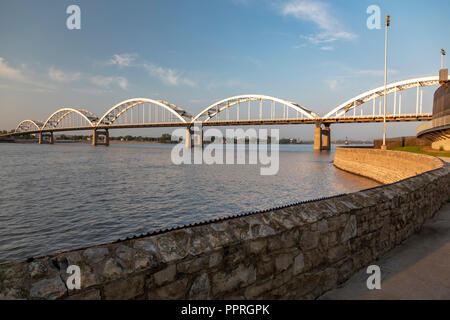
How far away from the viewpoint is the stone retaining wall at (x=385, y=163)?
47.7 ft

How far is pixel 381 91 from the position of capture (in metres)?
84.1

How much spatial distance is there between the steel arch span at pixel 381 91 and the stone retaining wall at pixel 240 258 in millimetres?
89606

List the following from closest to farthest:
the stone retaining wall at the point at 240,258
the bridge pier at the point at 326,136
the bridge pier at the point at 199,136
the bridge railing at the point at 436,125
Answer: the stone retaining wall at the point at 240,258 → the bridge railing at the point at 436,125 → the bridge pier at the point at 326,136 → the bridge pier at the point at 199,136

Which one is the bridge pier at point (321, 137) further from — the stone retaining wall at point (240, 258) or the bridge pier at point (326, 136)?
the stone retaining wall at point (240, 258)

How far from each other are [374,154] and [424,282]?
2326 centimetres

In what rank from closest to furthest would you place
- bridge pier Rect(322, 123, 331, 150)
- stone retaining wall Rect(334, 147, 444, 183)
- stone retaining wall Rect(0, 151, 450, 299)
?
stone retaining wall Rect(0, 151, 450, 299), stone retaining wall Rect(334, 147, 444, 183), bridge pier Rect(322, 123, 331, 150)

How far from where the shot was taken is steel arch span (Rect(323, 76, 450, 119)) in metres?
76.0

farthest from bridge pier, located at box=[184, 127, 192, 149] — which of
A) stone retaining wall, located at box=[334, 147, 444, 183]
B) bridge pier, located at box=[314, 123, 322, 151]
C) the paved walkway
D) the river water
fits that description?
the paved walkway

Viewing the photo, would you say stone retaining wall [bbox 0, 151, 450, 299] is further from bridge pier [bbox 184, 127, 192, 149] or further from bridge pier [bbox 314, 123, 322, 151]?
bridge pier [bbox 184, 127, 192, 149]

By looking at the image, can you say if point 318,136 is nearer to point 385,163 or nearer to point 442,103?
point 442,103

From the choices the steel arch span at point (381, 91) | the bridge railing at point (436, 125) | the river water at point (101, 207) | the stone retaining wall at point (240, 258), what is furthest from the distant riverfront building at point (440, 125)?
the steel arch span at point (381, 91)

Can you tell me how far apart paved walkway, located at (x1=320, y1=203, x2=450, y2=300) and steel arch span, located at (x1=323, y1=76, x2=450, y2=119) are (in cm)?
8788

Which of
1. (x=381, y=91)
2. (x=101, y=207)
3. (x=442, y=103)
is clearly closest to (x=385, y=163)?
(x=442, y=103)
